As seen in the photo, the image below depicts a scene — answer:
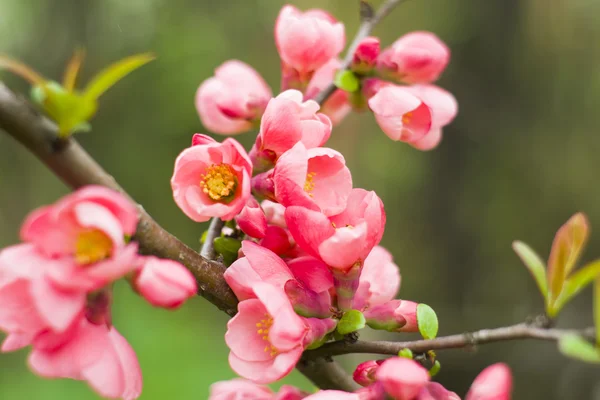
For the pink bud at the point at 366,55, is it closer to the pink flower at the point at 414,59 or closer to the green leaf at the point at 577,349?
the pink flower at the point at 414,59

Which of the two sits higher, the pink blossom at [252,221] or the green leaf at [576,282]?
the green leaf at [576,282]

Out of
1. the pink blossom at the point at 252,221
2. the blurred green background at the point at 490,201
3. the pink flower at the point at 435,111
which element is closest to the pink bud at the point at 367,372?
the pink blossom at the point at 252,221

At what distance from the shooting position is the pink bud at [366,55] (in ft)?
1.71

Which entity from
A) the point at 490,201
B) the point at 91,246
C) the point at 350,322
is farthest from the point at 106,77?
the point at 490,201

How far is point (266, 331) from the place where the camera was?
39 centimetres

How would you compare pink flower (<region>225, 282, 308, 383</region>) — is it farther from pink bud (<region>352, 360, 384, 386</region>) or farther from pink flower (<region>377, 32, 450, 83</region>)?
pink flower (<region>377, 32, 450, 83</region>)

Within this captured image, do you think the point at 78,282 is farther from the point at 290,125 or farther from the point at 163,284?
the point at 290,125

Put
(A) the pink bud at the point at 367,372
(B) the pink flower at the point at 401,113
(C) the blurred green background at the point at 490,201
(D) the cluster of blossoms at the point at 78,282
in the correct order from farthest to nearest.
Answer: (C) the blurred green background at the point at 490,201 < (B) the pink flower at the point at 401,113 < (A) the pink bud at the point at 367,372 < (D) the cluster of blossoms at the point at 78,282

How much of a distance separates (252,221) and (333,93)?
0.22 meters

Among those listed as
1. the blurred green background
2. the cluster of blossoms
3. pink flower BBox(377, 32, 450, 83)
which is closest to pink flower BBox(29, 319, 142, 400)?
the cluster of blossoms

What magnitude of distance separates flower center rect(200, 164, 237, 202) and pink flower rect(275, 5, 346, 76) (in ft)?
0.54

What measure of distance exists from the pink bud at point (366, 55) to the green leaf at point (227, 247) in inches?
8.2

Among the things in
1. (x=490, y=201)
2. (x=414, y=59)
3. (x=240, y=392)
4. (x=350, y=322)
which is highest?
(x=490, y=201)

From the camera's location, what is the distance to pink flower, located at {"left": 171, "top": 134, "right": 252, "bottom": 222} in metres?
0.38
